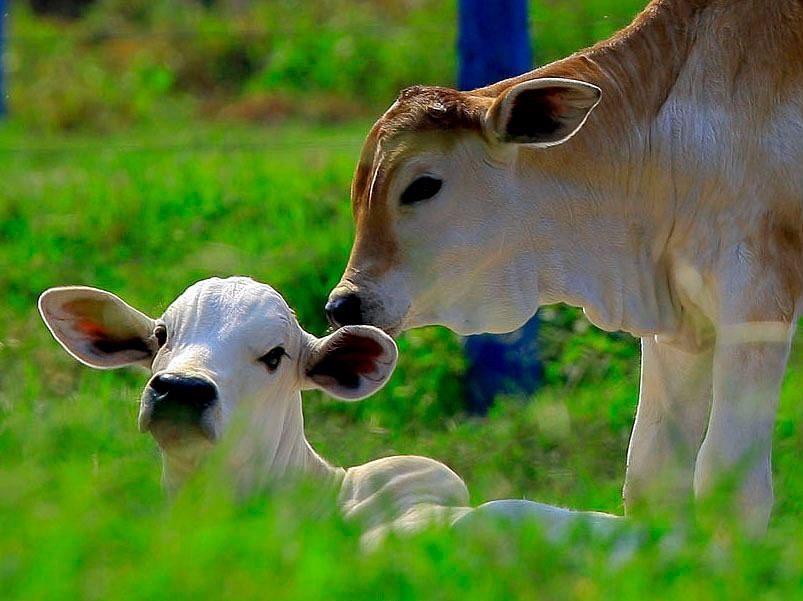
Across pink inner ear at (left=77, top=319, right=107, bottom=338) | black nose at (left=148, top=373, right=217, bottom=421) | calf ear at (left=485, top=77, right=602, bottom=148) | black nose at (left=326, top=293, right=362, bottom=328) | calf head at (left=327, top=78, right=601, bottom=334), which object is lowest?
black nose at (left=148, top=373, right=217, bottom=421)

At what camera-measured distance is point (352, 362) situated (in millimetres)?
5129

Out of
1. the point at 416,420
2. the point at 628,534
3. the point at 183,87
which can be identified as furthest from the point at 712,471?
the point at 183,87

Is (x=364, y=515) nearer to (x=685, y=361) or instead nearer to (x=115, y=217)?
(x=685, y=361)

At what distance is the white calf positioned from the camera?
4.61m

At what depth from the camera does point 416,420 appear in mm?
7973

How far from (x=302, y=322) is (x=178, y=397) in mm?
4054

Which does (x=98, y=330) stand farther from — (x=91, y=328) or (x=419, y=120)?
(x=419, y=120)

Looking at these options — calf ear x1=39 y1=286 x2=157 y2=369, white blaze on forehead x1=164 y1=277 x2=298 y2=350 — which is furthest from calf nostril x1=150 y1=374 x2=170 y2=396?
calf ear x1=39 y1=286 x2=157 y2=369

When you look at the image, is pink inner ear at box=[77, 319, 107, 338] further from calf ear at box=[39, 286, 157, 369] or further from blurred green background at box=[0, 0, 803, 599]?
blurred green background at box=[0, 0, 803, 599]

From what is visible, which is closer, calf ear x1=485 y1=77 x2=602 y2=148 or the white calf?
the white calf

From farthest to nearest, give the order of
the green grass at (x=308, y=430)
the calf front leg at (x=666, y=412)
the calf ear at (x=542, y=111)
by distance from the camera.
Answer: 1. the calf front leg at (x=666, y=412)
2. the calf ear at (x=542, y=111)
3. the green grass at (x=308, y=430)

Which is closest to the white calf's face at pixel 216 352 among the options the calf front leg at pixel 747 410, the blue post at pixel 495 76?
the calf front leg at pixel 747 410

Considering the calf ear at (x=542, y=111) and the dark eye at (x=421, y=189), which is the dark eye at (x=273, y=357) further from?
the calf ear at (x=542, y=111)

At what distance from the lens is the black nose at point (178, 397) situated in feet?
14.9
